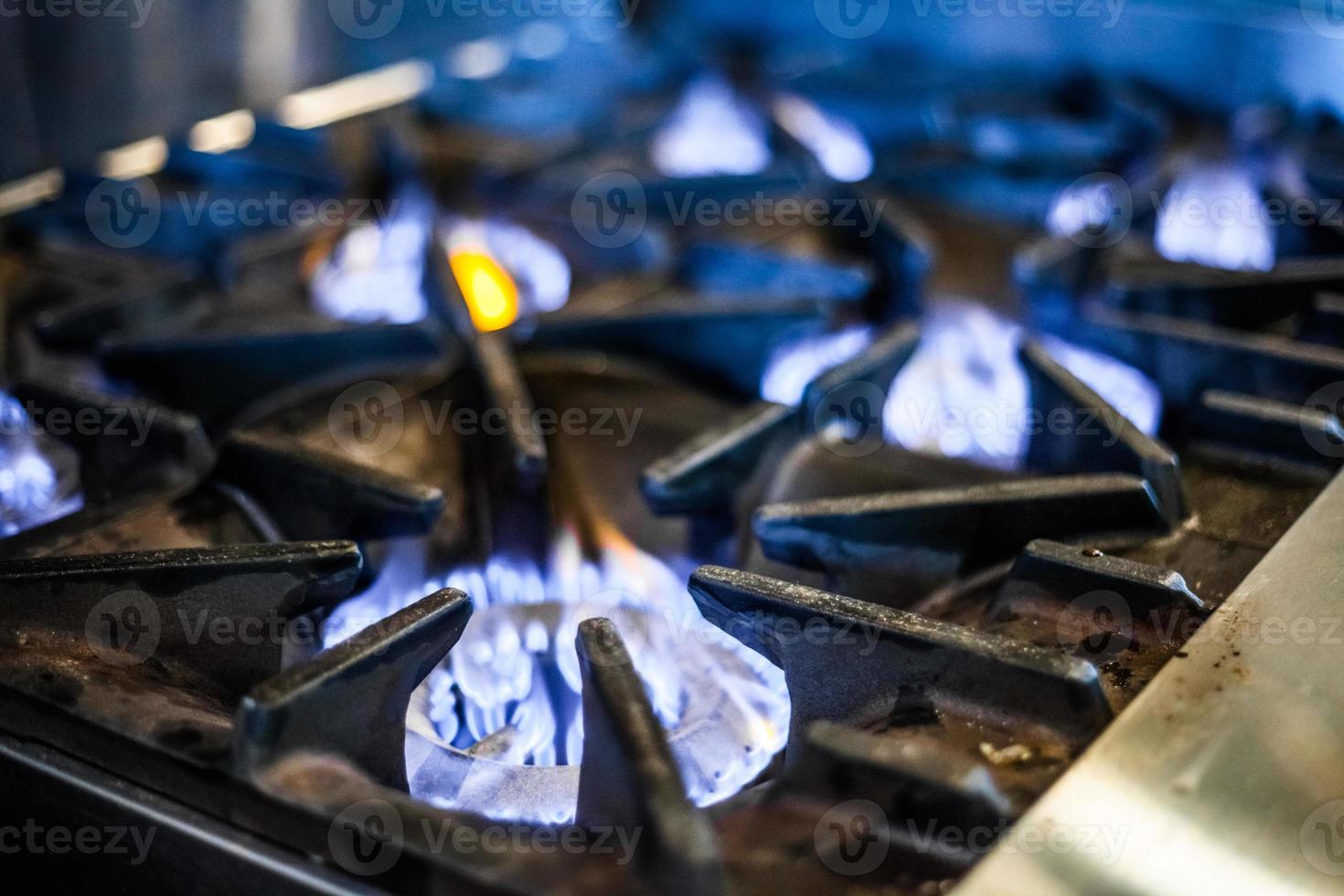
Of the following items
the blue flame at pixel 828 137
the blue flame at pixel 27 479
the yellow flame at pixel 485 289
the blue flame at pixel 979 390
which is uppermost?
the blue flame at pixel 27 479

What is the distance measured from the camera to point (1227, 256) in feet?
3.57

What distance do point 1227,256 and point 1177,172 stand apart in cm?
11

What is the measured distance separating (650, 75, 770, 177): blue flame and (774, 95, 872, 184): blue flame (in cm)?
4

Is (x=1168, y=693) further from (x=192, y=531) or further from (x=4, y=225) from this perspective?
(x=4, y=225)

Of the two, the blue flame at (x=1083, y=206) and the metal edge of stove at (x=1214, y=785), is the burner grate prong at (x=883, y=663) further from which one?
the blue flame at (x=1083, y=206)

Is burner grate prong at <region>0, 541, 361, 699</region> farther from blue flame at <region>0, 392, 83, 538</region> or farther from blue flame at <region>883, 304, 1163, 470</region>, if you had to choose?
blue flame at <region>883, 304, 1163, 470</region>

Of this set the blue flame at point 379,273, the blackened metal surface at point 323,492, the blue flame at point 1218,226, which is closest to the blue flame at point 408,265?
the blue flame at point 379,273

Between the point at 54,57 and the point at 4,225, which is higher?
the point at 54,57

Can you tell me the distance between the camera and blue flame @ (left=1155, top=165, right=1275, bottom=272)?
1.08m

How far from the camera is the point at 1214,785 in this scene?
1.53 ft

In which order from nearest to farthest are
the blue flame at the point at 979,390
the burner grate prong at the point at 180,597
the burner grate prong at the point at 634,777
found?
the burner grate prong at the point at 634,777, the burner grate prong at the point at 180,597, the blue flame at the point at 979,390

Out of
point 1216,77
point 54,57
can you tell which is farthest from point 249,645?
point 1216,77

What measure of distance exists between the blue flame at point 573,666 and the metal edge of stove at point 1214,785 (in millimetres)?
170

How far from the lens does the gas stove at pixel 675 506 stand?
0.47 m
